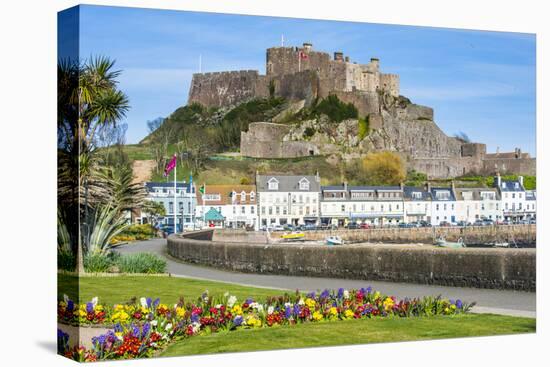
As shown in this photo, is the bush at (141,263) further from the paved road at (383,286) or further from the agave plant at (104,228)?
the agave plant at (104,228)

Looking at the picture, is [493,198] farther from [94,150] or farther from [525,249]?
[94,150]

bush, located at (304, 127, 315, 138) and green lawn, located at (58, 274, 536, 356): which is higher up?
bush, located at (304, 127, 315, 138)

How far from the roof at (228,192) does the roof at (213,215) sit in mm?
142

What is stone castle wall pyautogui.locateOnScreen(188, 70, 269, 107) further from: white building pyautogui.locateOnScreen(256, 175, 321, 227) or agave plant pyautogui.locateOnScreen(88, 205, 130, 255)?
agave plant pyautogui.locateOnScreen(88, 205, 130, 255)

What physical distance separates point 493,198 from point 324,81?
512 cm

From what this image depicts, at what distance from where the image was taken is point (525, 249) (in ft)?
56.4

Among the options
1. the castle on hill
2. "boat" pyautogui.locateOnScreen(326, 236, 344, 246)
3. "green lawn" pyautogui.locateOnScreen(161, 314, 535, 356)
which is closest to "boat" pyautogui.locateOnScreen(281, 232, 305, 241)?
"boat" pyautogui.locateOnScreen(326, 236, 344, 246)

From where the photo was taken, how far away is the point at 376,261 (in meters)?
17.9

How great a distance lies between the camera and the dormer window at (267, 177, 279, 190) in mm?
17469

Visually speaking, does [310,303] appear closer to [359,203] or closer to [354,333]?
[354,333]

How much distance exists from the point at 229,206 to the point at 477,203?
461 cm

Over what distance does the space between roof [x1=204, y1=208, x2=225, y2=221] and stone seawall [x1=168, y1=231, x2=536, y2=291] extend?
1.52ft

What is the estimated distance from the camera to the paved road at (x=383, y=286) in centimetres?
1625

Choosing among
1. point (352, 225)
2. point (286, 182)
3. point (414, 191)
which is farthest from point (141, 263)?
point (414, 191)
